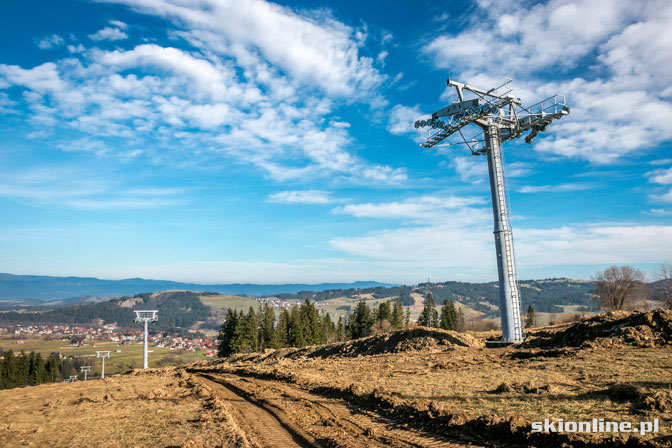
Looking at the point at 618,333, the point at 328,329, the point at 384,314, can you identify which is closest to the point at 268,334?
the point at 328,329

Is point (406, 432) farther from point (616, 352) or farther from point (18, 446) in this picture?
point (616, 352)

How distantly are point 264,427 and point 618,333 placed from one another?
20666 mm

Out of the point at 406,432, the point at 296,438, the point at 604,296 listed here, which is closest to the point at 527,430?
the point at 406,432

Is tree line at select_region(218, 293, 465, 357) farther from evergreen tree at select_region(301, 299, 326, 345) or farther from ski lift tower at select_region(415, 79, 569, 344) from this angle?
ski lift tower at select_region(415, 79, 569, 344)

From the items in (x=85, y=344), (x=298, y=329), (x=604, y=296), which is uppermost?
(x=604, y=296)

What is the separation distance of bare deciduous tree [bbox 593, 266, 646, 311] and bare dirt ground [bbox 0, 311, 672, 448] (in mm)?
41573

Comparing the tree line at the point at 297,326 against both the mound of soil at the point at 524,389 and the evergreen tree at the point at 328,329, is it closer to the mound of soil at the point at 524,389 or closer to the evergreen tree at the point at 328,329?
the evergreen tree at the point at 328,329

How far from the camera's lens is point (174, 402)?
605 inches

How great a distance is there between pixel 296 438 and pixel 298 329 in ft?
209

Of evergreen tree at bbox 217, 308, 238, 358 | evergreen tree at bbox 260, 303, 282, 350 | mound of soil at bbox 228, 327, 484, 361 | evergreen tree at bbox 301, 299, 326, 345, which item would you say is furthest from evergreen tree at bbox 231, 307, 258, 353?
mound of soil at bbox 228, 327, 484, 361

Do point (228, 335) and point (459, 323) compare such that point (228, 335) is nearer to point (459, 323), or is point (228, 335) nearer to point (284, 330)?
point (284, 330)

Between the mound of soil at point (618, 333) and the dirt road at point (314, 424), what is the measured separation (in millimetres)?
15890

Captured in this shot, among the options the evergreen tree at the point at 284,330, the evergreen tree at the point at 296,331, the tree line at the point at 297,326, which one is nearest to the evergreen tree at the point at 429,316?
the tree line at the point at 297,326

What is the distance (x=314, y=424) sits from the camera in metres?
10.9
